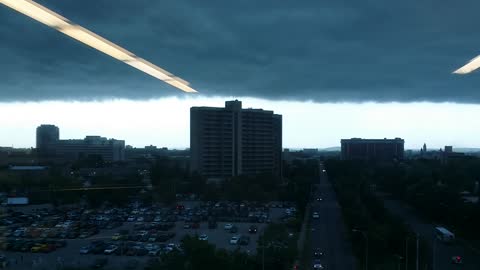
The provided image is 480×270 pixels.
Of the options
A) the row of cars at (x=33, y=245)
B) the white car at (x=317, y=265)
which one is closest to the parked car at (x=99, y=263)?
the row of cars at (x=33, y=245)

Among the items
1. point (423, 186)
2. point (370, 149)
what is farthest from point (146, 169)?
point (370, 149)

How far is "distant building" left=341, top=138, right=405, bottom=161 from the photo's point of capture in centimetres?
4794

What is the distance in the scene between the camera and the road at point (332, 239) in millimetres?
7871

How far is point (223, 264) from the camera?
526 cm

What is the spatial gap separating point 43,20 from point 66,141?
6.70 metres

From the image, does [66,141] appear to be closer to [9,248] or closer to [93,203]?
[93,203]

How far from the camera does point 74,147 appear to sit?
8.85 metres

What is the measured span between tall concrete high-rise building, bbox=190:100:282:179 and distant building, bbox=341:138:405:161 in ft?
85.6

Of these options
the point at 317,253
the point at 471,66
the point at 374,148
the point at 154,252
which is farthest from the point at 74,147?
the point at 374,148

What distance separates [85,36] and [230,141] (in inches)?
808

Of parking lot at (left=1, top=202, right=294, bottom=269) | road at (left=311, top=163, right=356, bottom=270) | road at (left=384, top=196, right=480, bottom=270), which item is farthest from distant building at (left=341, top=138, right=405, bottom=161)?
parking lot at (left=1, top=202, right=294, bottom=269)

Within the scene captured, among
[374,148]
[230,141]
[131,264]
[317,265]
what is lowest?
[317,265]

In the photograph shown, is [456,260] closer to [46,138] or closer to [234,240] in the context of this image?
[234,240]

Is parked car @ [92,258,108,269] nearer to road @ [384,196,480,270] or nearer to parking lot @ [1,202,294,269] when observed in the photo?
parking lot @ [1,202,294,269]
